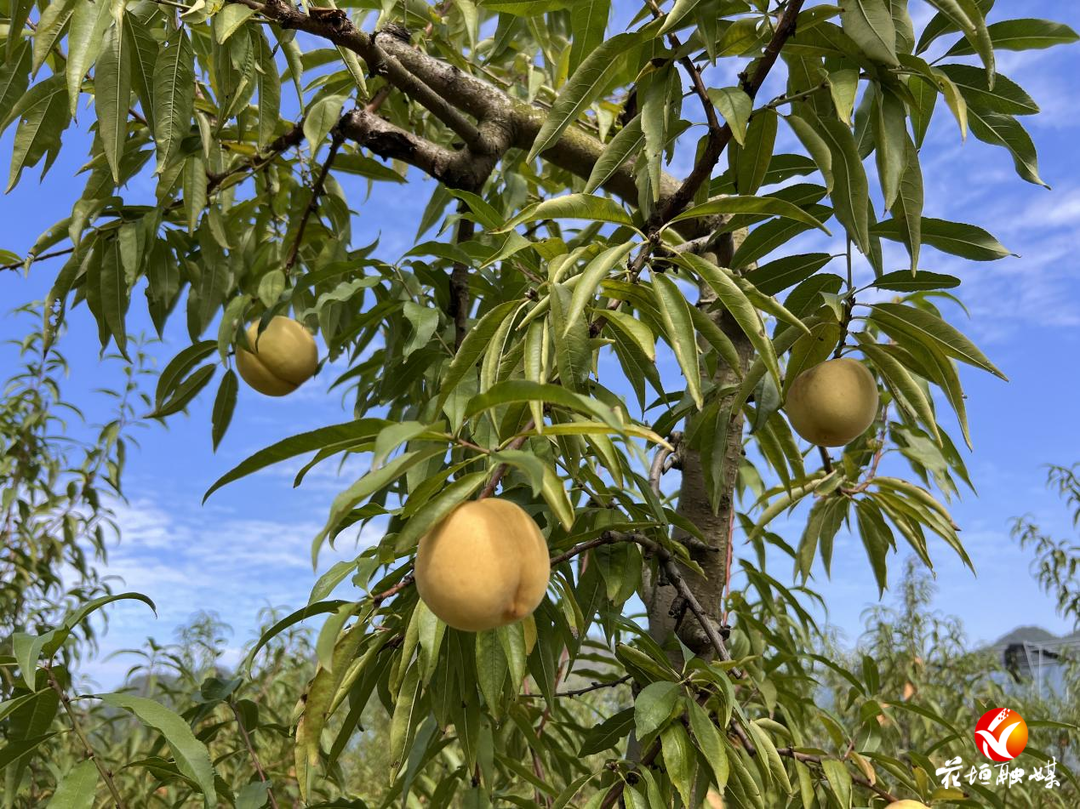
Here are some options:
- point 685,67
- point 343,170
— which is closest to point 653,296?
point 685,67

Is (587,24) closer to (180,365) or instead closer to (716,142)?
(716,142)

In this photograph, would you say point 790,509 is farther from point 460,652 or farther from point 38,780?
point 38,780

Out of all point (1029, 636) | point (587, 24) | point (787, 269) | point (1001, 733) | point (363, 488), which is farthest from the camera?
point (1029, 636)

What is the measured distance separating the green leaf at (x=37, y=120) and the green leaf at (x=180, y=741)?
59 cm

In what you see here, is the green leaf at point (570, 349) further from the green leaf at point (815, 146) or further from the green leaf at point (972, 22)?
the green leaf at point (972, 22)

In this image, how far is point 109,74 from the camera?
891 mm

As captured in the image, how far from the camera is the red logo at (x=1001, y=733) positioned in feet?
5.24

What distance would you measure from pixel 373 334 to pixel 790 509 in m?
0.71

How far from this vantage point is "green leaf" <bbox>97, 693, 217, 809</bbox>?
32.4 inches

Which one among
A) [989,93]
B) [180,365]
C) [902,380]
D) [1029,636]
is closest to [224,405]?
[180,365]

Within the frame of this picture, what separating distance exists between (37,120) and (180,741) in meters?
0.70

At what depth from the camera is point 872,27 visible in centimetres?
77

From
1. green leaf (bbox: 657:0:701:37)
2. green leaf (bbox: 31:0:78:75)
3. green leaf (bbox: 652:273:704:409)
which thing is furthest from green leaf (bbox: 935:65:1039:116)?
green leaf (bbox: 31:0:78:75)

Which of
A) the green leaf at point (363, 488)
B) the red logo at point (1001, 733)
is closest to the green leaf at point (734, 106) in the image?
the green leaf at point (363, 488)
